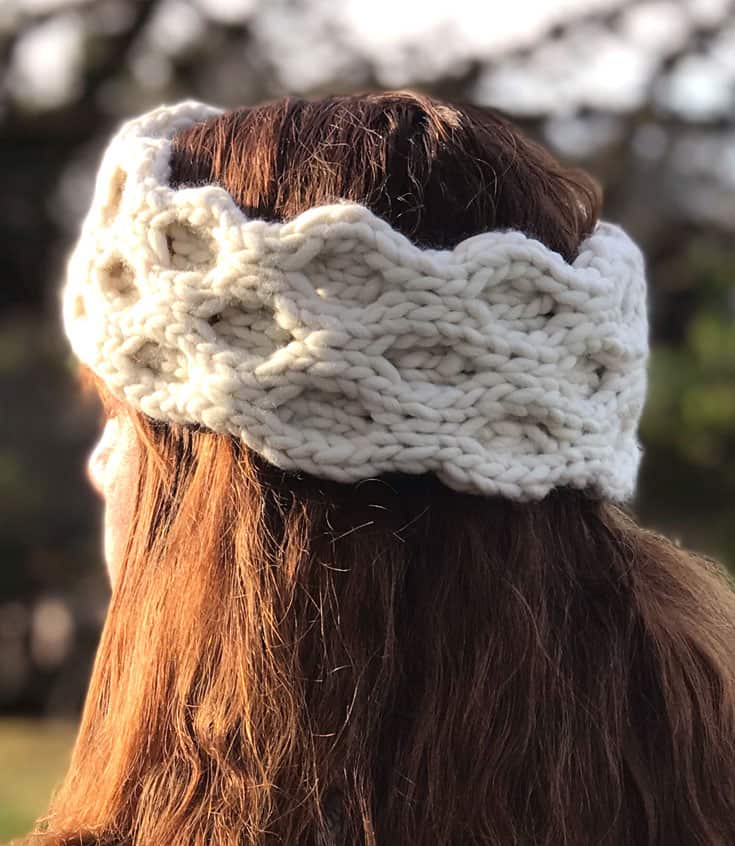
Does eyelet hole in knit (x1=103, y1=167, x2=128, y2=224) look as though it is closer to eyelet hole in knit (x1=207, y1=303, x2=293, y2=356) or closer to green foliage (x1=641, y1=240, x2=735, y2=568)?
eyelet hole in knit (x1=207, y1=303, x2=293, y2=356)

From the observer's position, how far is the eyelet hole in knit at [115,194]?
1.08 meters

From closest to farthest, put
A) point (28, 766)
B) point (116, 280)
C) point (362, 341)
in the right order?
point (362, 341)
point (116, 280)
point (28, 766)

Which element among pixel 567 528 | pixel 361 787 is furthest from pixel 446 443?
pixel 361 787

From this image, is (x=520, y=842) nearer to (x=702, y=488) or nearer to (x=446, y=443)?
(x=446, y=443)

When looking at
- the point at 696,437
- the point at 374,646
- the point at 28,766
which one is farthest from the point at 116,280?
the point at 28,766

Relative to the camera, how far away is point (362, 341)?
957 millimetres

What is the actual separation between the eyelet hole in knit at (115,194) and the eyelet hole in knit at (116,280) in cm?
5

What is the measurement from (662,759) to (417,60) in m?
4.36

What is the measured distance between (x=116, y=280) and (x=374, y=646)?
1.53ft

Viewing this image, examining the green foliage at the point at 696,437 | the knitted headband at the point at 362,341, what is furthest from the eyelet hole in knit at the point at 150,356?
the green foliage at the point at 696,437

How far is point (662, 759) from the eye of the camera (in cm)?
108

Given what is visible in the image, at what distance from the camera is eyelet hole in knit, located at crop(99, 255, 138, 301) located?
3.47 feet

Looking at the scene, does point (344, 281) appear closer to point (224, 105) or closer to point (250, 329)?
point (250, 329)

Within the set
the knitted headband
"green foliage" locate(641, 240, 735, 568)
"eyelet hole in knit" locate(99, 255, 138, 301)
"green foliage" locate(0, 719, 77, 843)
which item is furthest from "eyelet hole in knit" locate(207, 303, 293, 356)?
"green foliage" locate(641, 240, 735, 568)
